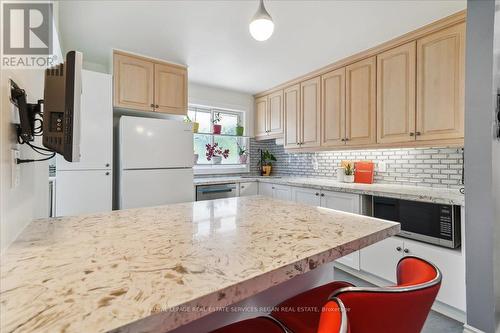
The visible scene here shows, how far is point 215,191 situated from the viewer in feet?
10.9

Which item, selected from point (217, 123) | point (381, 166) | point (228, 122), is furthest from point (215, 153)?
point (381, 166)

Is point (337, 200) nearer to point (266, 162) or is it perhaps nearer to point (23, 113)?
point (266, 162)

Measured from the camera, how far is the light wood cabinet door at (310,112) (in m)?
3.27

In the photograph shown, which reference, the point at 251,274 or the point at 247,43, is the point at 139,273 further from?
the point at 247,43

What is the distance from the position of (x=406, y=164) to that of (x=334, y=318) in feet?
8.64

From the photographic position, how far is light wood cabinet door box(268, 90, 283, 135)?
3.91m

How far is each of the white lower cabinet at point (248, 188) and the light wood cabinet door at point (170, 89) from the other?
1.35 meters

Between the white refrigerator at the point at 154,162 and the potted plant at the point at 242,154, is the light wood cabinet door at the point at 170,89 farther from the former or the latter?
the potted plant at the point at 242,154

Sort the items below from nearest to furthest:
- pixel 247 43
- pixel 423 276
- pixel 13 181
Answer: pixel 423 276, pixel 13 181, pixel 247 43

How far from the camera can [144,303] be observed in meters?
0.44

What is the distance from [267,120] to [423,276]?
3657 mm

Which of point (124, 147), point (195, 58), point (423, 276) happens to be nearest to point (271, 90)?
point (195, 58)

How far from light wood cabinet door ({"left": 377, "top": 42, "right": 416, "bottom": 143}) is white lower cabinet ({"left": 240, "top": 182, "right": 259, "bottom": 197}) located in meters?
1.86

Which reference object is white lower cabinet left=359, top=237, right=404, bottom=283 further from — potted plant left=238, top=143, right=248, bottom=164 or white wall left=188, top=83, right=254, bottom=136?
white wall left=188, top=83, right=254, bottom=136
